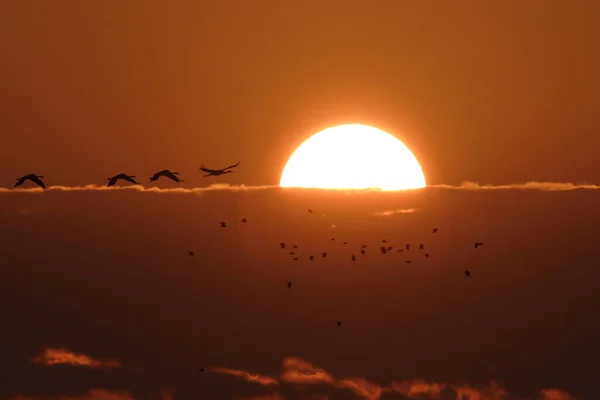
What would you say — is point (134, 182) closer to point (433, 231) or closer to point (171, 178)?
point (171, 178)

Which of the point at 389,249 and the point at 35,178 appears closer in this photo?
the point at 389,249

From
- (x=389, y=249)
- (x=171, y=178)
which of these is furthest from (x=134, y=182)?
(x=389, y=249)

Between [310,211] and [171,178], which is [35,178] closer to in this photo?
[171,178]

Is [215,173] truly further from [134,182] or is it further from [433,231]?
[433,231]

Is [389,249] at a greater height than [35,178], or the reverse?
[35,178]

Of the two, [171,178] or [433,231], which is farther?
[171,178]

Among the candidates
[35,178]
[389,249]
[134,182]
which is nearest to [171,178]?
[134,182]

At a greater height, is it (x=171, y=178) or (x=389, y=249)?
(x=171, y=178)
